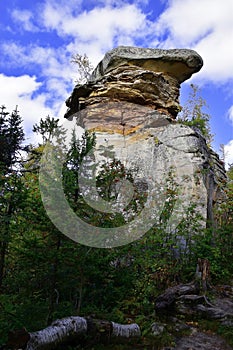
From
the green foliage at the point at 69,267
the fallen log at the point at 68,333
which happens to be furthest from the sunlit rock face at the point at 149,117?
the fallen log at the point at 68,333

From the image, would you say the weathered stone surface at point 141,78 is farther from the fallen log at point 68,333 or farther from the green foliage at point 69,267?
the fallen log at point 68,333

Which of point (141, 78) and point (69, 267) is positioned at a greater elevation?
point (141, 78)

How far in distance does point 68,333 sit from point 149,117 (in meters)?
10.8

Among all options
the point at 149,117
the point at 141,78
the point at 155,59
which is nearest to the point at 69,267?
the point at 149,117

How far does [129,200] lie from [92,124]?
5.64 meters

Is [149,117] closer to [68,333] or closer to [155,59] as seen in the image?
[155,59]

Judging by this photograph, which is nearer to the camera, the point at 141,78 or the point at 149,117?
the point at 149,117

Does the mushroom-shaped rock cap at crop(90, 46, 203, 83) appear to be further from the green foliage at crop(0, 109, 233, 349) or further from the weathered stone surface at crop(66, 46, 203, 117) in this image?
the green foliage at crop(0, 109, 233, 349)

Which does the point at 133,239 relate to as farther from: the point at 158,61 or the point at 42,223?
the point at 158,61

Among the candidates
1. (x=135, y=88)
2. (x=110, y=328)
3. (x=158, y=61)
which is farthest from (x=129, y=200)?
(x=158, y=61)

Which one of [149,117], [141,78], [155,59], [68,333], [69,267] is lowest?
[68,333]

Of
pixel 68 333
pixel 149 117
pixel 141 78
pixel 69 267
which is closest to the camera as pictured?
pixel 68 333

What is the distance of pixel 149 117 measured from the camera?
14.1m

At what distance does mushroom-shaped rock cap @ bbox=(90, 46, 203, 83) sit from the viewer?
1538 cm
